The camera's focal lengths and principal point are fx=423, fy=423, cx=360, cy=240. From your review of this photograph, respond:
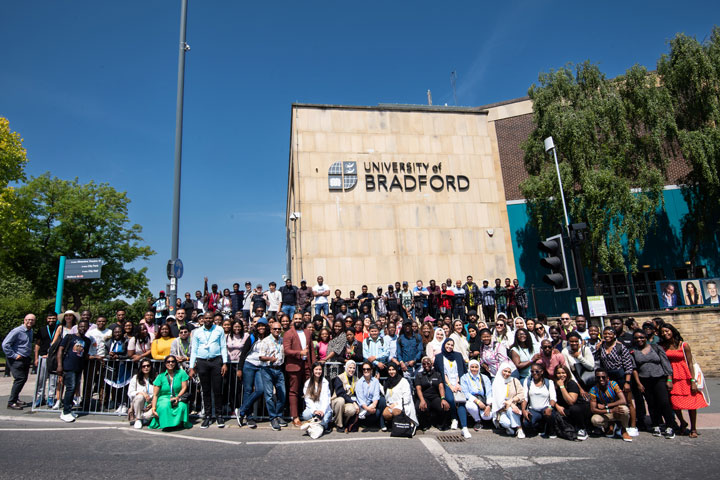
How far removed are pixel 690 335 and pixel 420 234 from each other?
1192 centimetres

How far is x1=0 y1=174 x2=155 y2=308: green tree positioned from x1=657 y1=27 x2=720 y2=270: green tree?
37.9m

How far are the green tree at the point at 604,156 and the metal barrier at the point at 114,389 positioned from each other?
15.5 meters

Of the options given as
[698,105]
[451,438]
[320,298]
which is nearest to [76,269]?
[320,298]

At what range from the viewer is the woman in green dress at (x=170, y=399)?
290 inches

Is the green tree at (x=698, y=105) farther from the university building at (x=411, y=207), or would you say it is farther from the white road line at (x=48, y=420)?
the white road line at (x=48, y=420)

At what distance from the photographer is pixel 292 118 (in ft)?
76.4

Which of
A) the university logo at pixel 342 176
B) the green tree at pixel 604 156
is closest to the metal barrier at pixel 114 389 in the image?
the university logo at pixel 342 176

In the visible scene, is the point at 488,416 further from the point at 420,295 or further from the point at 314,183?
the point at 314,183

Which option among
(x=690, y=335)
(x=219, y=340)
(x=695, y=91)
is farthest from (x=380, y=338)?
(x=695, y=91)

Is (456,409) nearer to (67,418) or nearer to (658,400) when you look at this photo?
(658,400)

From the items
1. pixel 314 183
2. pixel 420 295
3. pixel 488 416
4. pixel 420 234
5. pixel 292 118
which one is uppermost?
pixel 292 118

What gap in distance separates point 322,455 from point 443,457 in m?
1.67

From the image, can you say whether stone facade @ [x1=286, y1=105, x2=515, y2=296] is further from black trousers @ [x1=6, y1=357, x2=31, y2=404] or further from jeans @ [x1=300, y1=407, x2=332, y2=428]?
jeans @ [x1=300, y1=407, x2=332, y2=428]

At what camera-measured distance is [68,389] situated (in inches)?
321
